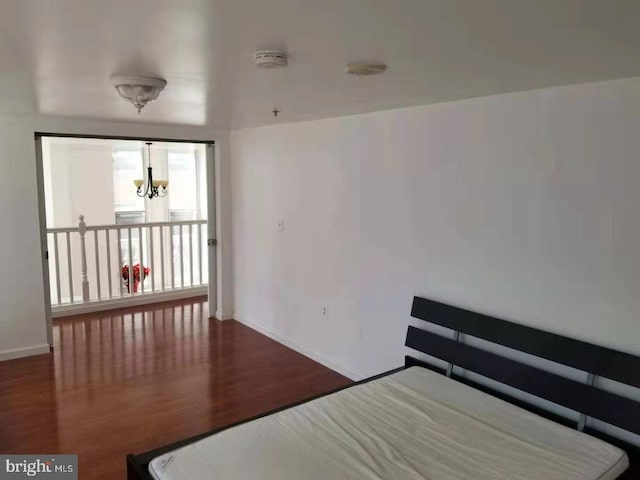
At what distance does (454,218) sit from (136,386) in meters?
2.72

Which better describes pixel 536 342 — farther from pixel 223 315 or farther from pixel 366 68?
pixel 223 315

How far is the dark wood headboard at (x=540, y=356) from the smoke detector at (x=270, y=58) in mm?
1839

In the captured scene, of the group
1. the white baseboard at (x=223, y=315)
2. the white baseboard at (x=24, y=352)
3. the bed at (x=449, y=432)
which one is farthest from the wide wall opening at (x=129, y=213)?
the bed at (x=449, y=432)

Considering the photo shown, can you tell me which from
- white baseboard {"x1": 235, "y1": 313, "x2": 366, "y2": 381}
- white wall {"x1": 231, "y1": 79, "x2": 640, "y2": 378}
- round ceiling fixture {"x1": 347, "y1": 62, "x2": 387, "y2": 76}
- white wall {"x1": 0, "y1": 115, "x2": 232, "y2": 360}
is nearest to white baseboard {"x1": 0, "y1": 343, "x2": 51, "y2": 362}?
white wall {"x1": 0, "y1": 115, "x2": 232, "y2": 360}

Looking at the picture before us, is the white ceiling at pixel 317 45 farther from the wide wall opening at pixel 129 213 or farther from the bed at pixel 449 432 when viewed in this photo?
the wide wall opening at pixel 129 213

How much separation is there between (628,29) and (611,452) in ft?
5.65

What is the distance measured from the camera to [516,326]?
2625 mm

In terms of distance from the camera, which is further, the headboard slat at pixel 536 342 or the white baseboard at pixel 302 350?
the white baseboard at pixel 302 350

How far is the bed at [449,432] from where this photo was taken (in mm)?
1985

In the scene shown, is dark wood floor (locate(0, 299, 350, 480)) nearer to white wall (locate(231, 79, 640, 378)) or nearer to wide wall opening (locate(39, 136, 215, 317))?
white wall (locate(231, 79, 640, 378))

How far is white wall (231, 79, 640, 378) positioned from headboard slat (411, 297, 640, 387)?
8cm

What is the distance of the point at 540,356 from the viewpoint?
8.17 feet

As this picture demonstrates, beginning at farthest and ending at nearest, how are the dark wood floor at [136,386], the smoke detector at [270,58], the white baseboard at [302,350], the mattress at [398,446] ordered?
the white baseboard at [302,350] → the dark wood floor at [136,386] → the mattress at [398,446] → the smoke detector at [270,58]

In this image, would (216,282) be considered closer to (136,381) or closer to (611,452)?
(136,381)
